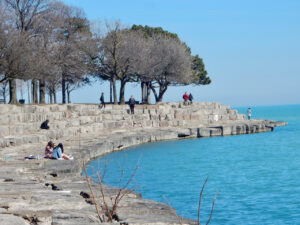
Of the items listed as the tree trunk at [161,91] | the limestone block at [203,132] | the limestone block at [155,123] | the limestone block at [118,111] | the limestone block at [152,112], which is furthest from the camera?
the tree trunk at [161,91]

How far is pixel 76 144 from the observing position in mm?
24516

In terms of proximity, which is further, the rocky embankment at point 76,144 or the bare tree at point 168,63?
the bare tree at point 168,63

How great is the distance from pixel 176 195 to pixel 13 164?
545 centimetres

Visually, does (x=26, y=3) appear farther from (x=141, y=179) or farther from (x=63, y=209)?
(x=63, y=209)

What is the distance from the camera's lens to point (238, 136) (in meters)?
43.3

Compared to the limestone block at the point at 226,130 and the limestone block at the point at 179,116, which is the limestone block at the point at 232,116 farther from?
the limestone block at the point at 179,116

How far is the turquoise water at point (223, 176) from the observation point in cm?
1376

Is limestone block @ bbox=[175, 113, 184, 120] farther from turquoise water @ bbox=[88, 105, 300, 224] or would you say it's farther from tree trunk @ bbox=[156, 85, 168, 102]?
tree trunk @ bbox=[156, 85, 168, 102]

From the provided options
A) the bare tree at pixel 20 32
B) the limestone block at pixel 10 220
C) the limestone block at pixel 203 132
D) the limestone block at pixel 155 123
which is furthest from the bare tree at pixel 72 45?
the limestone block at pixel 10 220

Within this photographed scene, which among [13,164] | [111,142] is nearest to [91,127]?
[111,142]

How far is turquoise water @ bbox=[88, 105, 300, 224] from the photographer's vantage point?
13756mm

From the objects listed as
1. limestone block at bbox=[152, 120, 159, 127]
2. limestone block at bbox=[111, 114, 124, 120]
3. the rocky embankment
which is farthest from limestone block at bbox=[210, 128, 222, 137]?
limestone block at bbox=[111, 114, 124, 120]

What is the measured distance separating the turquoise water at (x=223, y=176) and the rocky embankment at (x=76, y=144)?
2.90 feet

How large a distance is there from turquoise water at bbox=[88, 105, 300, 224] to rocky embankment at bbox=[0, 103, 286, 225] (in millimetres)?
884
